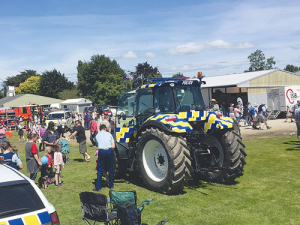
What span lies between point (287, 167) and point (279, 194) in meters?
2.91

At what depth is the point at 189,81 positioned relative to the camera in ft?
28.4

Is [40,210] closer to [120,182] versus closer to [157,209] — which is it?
[157,209]

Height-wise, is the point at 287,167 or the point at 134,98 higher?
the point at 134,98

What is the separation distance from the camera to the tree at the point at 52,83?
246ft

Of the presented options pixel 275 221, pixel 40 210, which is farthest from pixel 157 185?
pixel 40 210

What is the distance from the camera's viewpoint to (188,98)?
861cm

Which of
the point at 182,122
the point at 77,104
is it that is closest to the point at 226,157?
the point at 182,122

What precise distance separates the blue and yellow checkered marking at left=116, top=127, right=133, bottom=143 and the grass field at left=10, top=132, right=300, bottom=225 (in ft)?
4.23

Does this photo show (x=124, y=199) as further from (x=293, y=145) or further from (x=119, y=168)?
(x=293, y=145)

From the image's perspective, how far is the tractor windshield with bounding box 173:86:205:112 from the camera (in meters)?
8.37

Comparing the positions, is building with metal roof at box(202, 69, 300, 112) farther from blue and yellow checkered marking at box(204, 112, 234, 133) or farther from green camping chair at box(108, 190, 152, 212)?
green camping chair at box(108, 190, 152, 212)

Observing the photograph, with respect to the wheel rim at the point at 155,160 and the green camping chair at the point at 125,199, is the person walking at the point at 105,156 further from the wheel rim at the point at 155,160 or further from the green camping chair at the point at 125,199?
the green camping chair at the point at 125,199

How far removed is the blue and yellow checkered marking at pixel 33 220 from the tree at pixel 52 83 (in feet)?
245

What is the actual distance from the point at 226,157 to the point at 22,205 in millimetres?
5513
